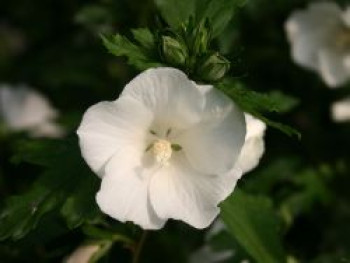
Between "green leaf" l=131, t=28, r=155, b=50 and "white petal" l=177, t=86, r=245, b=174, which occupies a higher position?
"green leaf" l=131, t=28, r=155, b=50

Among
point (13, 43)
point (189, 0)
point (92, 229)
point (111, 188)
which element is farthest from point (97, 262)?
point (13, 43)

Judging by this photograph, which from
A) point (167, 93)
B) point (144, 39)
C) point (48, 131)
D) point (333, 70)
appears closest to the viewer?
point (167, 93)

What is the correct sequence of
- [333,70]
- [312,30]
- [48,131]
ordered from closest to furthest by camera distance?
[333,70] → [312,30] → [48,131]

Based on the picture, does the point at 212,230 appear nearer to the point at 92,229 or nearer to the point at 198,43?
the point at 92,229

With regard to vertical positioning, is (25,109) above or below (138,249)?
below

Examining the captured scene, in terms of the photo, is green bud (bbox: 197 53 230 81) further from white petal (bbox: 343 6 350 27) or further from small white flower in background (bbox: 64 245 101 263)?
white petal (bbox: 343 6 350 27)

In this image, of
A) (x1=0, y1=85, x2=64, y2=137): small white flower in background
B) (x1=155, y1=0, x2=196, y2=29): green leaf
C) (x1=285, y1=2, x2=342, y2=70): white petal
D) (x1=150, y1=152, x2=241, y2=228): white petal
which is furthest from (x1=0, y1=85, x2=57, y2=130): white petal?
(x1=150, y1=152, x2=241, y2=228): white petal

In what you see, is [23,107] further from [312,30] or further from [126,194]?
[126,194]

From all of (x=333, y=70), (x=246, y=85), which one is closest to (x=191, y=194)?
(x=246, y=85)

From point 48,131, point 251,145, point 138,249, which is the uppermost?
point 251,145
